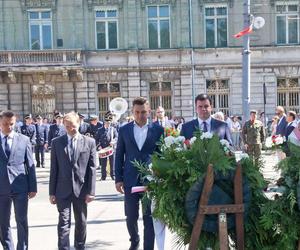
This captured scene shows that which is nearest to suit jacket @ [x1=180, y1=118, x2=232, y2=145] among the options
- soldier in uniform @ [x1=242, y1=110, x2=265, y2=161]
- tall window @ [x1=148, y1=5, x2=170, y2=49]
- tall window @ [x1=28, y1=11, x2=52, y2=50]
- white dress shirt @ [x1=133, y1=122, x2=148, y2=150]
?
white dress shirt @ [x1=133, y1=122, x2=148, y2=150]

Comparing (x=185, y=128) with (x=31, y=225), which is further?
(x=31, y=225)

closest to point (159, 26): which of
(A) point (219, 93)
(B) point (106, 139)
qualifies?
(A) point (219, 93)

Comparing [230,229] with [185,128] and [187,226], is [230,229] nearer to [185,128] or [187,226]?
[187,226]

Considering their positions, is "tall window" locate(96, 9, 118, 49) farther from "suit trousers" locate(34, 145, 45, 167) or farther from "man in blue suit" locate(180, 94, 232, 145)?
"man in blue suit" locate(180, 94, 232, 145)

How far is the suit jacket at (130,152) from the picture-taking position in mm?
6715

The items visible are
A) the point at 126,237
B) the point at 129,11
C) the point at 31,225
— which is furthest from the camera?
the point at 129,11

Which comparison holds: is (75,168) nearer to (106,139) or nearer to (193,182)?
(193,182)

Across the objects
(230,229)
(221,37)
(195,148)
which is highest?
(221,37)

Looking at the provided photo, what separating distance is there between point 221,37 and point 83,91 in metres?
9.15

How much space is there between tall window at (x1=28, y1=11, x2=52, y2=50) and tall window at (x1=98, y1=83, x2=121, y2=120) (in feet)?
13.5

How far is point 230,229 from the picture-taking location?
16.5 ft

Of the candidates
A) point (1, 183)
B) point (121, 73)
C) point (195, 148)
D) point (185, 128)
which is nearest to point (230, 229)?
point (195, 148)

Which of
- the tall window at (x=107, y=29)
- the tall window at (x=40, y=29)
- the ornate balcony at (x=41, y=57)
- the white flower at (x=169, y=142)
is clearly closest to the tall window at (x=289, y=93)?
the tall window at (x=107, y=29)

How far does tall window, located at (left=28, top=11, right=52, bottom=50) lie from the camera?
1245 inches
